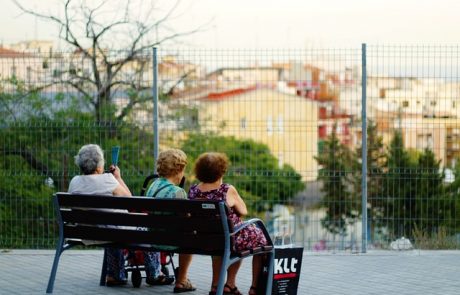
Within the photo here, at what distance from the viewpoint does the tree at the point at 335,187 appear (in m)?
12.6

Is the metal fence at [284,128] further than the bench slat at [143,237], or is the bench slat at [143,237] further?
the metal fence at [284,128]

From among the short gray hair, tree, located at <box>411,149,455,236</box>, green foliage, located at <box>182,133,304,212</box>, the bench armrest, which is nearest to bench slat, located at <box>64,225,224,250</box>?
the bench armrest

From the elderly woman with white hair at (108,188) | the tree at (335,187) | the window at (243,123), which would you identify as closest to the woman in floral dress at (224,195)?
the elderly woman with white hair at (108,188)

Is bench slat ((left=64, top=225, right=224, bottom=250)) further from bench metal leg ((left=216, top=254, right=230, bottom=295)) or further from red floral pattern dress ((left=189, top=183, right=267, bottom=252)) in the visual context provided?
red floral pattern dress ((left=189, top=183, right=267, bottom=252))

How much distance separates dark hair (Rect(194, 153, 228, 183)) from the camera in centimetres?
819

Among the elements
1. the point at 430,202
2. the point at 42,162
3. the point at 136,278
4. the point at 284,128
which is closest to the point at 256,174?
the point at 284,128

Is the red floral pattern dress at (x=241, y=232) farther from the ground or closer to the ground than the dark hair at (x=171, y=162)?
closer to the ground

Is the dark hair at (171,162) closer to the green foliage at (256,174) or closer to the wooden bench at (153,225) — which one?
the wooden bench at (153,225)

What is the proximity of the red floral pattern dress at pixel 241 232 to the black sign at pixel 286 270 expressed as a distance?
187mm

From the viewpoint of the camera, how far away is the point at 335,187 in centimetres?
1401

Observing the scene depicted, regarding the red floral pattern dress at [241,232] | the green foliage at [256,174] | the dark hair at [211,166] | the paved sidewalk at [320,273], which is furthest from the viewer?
the green foliage at [256,174]

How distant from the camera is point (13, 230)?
13.1 metres

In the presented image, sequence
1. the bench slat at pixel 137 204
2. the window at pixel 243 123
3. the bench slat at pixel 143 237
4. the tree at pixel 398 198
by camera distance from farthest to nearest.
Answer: the window at pixel 243 123 < the tree at pixel 398 198 < the bench slat at pixel 143 237 < the bench slat at pixel 137 204

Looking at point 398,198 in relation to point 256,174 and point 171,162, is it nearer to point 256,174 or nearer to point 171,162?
point 256,174
